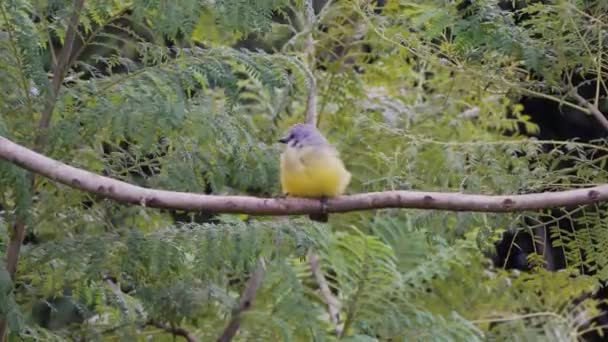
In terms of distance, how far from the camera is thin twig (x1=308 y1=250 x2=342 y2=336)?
4082 millimetres

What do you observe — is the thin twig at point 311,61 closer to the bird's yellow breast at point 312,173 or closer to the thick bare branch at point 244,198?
the bird's yellow breast at point 312,173

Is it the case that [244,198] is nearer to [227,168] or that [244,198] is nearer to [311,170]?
[311,170]

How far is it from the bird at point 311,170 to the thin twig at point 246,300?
2.32 feet

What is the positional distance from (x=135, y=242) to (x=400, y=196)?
85cm

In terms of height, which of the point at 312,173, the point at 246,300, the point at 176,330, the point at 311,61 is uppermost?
the point at 311,61

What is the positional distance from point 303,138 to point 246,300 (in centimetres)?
110

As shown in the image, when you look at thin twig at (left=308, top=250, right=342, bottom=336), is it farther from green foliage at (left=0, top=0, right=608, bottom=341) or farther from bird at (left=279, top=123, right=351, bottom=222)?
bird at (left=279, top=123, right=351, bottom=222)

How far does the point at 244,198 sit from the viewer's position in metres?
2.29

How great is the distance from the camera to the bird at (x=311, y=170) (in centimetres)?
253

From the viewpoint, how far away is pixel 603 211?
9.72ft

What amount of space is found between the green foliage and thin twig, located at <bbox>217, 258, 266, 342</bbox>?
3 cm

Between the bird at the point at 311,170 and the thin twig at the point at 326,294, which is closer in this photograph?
the bird at the point at 311,170

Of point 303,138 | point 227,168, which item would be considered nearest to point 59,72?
point 227,168

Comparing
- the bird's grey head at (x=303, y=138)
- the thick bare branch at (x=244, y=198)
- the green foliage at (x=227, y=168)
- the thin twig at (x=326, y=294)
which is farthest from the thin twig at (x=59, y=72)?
the thin twig at (x=326, y=294)
